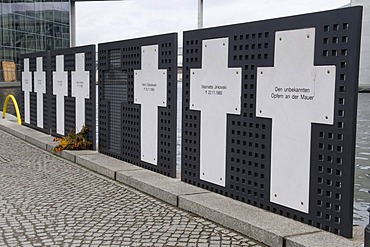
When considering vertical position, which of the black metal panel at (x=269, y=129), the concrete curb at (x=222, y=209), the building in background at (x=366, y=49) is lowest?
the concrete curb at (x=222, y=209)

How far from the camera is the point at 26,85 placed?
13.4m

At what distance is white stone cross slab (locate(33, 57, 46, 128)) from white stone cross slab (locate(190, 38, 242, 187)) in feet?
22.0

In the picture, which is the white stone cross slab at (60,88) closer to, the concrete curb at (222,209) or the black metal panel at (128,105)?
the black metal panel at (128,105)

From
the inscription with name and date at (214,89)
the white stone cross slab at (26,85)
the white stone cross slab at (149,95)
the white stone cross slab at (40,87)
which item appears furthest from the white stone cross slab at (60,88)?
the inscription with name and date at (214,89)

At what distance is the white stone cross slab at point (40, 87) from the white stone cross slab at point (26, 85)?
55cm

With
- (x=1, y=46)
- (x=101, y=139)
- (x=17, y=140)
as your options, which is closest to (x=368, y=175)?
(x=101, y=139)

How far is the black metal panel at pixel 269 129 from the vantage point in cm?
429

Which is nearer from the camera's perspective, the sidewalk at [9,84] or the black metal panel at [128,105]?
the black metal panel at [128,105]

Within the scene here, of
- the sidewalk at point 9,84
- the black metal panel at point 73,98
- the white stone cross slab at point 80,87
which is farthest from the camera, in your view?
the sidewalk at point 9,84

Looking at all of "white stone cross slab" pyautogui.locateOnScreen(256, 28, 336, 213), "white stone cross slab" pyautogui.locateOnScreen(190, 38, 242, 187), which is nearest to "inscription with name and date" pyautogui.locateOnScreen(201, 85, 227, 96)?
"white stone cross slab" pyautogui.locateOnScreen(190, 38, 242, 187)

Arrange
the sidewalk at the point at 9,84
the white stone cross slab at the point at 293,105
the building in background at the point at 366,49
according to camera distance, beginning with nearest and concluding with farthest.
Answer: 1. the white stone cross slab at the point at 293,105
2. the sidewalk at the point at 9,84
3. the building in background at the point at 366,49

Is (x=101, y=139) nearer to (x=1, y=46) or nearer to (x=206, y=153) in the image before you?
(x=206, y=153)

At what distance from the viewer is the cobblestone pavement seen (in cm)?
477

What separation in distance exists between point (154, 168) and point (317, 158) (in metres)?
3.24
